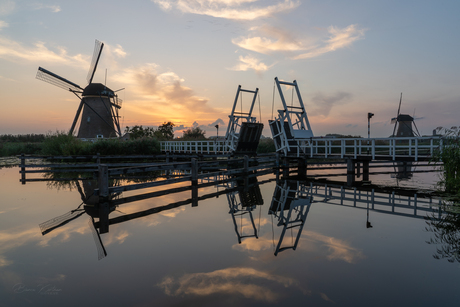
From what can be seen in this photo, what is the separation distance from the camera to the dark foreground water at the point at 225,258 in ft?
13.5

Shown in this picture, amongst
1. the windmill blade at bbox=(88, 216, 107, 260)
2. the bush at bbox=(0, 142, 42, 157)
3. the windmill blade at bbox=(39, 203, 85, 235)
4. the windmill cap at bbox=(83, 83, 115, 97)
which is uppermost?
the windmill cap at bbox=(83, 83, 115, 97)

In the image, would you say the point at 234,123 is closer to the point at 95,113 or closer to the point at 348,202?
the point at 348,202

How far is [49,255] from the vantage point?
5.67m

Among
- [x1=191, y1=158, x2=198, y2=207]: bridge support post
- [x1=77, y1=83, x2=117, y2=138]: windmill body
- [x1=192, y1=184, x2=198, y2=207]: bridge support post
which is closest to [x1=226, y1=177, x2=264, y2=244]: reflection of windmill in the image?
Answer: [x1=192, y1=184, x2=198, y2=207]: bridge support post

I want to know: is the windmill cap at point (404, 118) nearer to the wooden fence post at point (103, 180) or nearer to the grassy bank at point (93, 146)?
the grassy bank at point (93, 146)

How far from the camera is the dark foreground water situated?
4117 mm

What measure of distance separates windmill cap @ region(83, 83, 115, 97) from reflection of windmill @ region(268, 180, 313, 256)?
134 ft

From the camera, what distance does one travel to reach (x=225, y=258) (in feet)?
17.8

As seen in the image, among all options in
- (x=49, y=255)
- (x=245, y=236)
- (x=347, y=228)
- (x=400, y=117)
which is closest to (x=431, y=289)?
(x=347, y=228)

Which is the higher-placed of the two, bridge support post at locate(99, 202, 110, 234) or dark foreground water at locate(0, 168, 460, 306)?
bridge support post at locate(99, 202, 110, 234)

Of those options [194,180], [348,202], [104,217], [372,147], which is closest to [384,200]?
[348,202]

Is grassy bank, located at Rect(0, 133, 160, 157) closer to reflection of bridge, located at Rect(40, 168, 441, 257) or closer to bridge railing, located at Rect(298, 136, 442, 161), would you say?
reflection of bridge, located at Rect(40, 168, 441, 257)

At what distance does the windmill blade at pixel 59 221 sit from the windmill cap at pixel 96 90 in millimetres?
41214

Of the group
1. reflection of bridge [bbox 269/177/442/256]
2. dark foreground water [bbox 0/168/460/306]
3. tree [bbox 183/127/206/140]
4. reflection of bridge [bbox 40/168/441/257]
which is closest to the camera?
dark foreground water [bbox 0/168/460/306]
